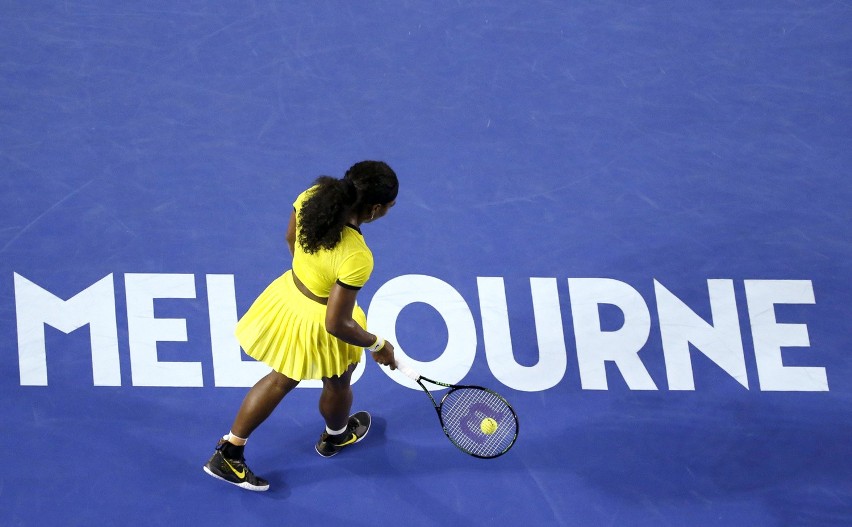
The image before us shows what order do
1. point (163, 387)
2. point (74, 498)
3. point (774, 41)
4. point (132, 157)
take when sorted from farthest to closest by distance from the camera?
point (774, 41)
point (132, 157)
point (163, 387)
point (74, 498)

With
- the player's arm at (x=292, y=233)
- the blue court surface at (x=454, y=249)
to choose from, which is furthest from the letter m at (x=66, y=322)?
the player's arm at (x=292, y=233)

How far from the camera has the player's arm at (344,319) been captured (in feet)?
12.3

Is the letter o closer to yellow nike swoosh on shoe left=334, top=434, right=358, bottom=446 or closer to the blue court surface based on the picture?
the blue court surface

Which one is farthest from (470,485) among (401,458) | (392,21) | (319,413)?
(392,21)

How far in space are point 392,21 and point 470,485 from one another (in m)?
3.32

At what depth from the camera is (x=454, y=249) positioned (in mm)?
5488

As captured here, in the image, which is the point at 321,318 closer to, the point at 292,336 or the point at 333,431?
the point at 292,336

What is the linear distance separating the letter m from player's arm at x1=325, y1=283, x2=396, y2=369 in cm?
175

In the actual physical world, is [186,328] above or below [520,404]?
above

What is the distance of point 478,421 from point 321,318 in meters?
0.97

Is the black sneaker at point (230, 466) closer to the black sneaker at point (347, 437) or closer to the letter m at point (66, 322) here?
the black sneaker at point (347, 437)

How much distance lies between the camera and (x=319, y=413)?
5.00 meters

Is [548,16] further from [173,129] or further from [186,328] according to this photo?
[186,328]

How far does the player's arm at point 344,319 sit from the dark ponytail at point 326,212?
197 mm
